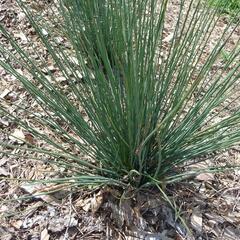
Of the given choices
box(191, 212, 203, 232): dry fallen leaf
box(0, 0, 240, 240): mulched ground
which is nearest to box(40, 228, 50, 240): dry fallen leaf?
box(0, 0, 240, 240): mulched ground

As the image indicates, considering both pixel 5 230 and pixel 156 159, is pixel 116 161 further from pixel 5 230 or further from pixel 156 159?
pixel 5 230

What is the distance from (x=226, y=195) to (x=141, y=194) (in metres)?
0.31

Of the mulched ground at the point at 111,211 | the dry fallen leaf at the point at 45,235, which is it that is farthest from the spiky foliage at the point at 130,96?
the dry fallen leaf at the point at 45,235

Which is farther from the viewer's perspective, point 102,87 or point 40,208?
point 40,208

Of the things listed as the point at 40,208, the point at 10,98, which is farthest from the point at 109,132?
the point at 10,98

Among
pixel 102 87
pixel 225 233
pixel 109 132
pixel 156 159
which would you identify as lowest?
pixel 225 233

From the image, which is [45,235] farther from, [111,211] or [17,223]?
[111,211]

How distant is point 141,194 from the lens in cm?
137

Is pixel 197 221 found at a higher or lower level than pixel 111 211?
lower

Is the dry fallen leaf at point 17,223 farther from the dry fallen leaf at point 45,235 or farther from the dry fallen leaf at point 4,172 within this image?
the dry fallen leaf at point 4,172

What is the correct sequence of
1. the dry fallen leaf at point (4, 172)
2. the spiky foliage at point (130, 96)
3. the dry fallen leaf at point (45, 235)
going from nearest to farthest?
the spiky foliage at point (130, 96) → the dry fallen leaf at point (45, 235) → the dry fallen leaf at point (4, 172)

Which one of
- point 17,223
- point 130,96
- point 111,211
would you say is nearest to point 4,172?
point 17,223

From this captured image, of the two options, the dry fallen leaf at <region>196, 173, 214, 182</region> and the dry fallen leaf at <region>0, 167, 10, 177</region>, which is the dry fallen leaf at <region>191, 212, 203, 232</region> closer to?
the dry fallen leaf at <region>196, 173, 214, 182</region>

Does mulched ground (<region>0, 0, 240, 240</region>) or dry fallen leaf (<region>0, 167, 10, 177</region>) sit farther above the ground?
dry fallen leaf (<region>0, 167, 10, 177</region>)
